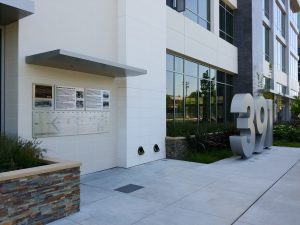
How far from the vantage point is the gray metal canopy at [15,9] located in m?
5.89

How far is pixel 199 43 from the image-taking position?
16.7 meters

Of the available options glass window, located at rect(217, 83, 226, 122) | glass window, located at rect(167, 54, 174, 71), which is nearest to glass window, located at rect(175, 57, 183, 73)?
glass window, located at rect(167, 54, 174, 71)

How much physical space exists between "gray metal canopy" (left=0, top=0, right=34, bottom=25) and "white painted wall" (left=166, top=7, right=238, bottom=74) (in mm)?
8205

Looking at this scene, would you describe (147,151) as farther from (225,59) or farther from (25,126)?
(225,59)

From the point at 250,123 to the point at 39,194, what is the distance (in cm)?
931

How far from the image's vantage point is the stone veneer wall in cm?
471

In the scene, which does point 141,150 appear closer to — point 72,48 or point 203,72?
point 72,48

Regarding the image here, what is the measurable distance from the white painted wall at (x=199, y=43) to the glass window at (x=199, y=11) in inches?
20.9

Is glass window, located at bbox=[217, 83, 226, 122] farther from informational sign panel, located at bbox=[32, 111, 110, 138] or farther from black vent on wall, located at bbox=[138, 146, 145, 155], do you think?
informational sign panel, located at bbox=[32, 111, 110, 138]

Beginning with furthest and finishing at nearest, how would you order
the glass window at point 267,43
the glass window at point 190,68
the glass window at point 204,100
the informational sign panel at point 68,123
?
the glass window at point 267,43 < the glass window at point 204,100 < the glass window at point 190,68 < the informational sign panel at point 68,123

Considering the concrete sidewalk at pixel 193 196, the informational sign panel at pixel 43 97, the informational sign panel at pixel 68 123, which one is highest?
the informational sign panel at pixel 43 97

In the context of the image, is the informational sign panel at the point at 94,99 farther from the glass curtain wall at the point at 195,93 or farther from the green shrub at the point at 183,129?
the glass curtain wall at the point at 195,93

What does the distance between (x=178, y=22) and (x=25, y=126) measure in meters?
9.69

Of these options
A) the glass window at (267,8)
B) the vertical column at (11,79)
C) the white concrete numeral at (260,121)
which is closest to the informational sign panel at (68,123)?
the vertical column at (11,79)
